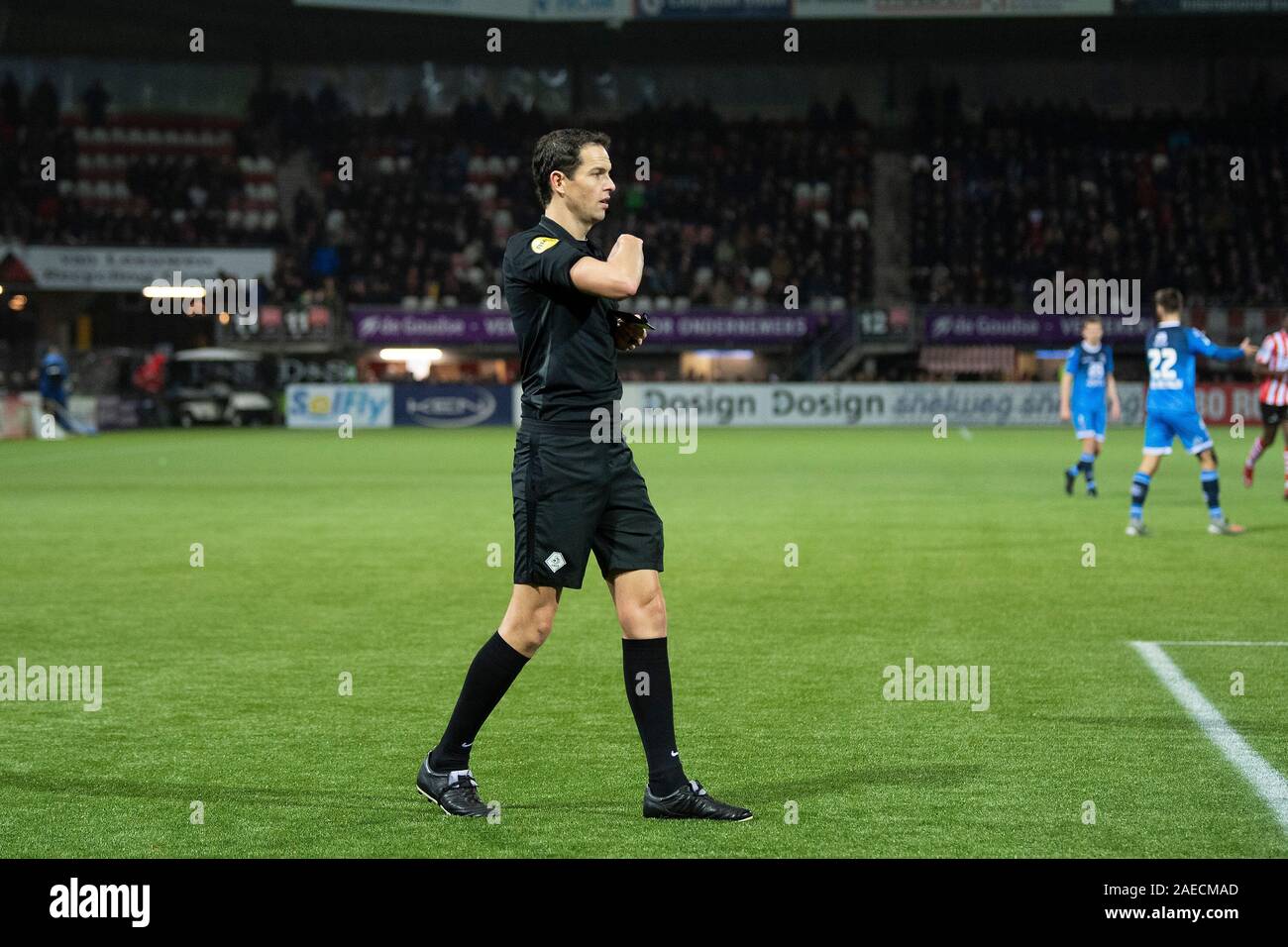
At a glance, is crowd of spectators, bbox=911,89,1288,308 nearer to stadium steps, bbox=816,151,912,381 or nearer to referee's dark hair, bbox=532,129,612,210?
stadium steps, bbox=816,151,912,381

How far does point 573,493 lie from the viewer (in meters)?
5.59

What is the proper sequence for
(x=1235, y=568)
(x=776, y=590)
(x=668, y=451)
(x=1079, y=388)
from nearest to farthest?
(x=776, y=590) < (x=1235, y=568) < (x=1079, y=388) < (x=668, y=451)

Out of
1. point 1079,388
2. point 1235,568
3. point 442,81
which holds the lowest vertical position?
point 1235,568

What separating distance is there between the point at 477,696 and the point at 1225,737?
315cm

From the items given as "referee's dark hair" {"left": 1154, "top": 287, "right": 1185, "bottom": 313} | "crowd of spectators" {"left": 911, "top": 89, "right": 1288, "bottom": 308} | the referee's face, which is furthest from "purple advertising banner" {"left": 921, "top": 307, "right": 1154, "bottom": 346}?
the referee's face

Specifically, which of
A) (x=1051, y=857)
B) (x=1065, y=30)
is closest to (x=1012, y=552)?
(x=1051, y=857)

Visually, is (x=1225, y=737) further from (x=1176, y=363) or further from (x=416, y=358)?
(x=416, y=358)

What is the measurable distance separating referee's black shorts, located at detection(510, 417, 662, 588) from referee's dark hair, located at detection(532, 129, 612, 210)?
32.2 inches

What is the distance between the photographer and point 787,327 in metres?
46.4

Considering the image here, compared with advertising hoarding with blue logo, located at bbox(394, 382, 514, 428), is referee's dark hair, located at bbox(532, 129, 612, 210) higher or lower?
higher

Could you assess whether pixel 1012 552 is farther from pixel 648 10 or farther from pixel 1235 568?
pixel 648 10

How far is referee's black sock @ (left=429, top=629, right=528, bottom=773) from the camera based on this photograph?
5789 mm

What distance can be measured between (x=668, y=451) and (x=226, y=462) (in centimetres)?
842

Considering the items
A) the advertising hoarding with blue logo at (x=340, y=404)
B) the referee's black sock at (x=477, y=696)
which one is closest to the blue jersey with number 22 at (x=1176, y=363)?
the referee's black sock at (x=477, y=696)
